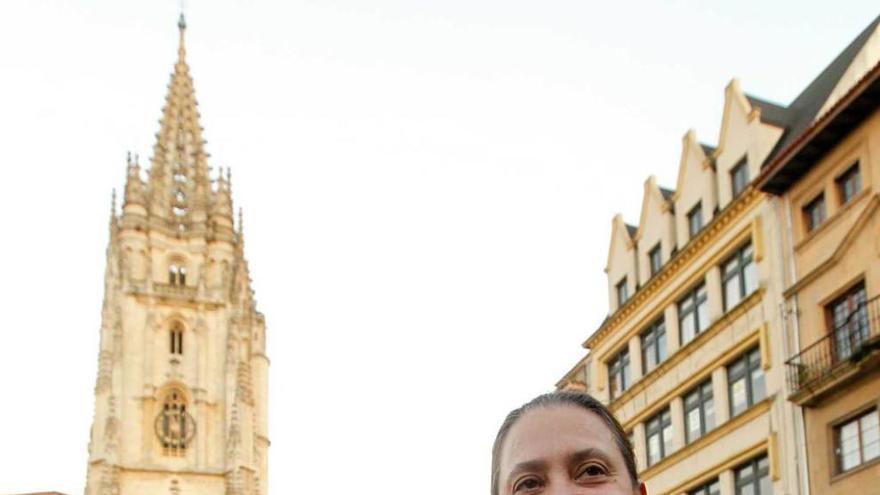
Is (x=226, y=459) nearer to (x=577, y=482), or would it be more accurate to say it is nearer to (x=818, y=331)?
(x=818, y=331)

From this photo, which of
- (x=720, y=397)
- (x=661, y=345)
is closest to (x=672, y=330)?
(x=661, y=345)

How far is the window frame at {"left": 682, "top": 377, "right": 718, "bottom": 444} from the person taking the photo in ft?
128

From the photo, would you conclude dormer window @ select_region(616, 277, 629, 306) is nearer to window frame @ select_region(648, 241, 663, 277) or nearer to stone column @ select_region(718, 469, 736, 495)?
window frame @ select_region(648, 241, 663, 277)

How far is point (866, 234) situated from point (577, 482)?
31238 millimetres

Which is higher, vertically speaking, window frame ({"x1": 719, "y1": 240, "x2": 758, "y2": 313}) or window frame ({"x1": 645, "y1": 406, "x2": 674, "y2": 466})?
window frame ({"x1": 719, "y1": 240, "x2": 758, "y2": 313})

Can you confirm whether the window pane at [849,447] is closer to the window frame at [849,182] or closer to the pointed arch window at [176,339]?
the window frame at [849,182]

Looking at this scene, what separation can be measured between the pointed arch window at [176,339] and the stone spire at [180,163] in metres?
10.5

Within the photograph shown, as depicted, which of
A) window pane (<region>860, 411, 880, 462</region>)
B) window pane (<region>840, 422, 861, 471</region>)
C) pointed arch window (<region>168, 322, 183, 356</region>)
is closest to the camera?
window pane (<region>860, 411, 880, 462</region>)

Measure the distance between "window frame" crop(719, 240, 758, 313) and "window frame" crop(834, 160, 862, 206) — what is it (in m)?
3.85

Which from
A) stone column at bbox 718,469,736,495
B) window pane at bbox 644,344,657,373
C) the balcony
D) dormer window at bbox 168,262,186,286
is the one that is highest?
dormer window at bbox 168,262,186,286

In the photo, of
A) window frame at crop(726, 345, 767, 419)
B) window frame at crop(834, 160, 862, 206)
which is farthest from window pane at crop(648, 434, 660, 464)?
window frame at crop(834, 160, 862, 206)

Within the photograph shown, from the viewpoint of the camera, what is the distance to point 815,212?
118ft

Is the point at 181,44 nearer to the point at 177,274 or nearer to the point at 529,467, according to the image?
the point at 177,274

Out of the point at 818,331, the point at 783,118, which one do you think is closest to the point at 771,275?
the point at 818,331
